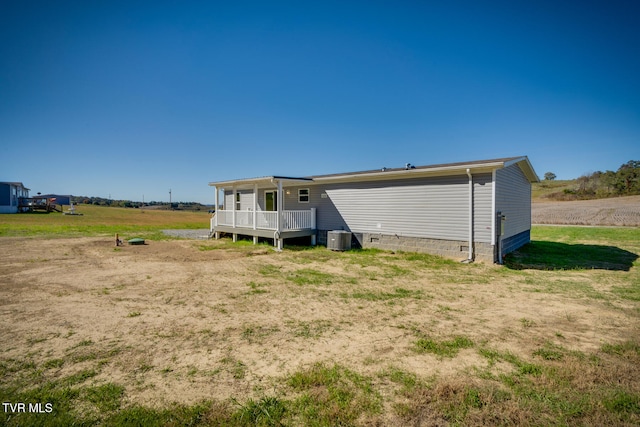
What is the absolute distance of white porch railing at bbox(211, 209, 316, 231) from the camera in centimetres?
1350

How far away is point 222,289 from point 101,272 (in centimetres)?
428

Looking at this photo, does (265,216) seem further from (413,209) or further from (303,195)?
(413,209)

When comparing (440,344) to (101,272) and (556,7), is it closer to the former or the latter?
(101,272)

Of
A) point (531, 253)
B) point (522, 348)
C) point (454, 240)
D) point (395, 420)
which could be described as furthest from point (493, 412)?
point (531, 253)

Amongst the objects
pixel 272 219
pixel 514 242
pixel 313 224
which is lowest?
pixel 514 242

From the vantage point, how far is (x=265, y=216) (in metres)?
14.2

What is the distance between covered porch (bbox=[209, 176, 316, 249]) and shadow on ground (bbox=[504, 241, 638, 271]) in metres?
8.46

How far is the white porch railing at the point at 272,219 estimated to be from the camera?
13500mm

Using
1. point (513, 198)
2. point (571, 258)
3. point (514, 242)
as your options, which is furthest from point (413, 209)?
point (571, 258)

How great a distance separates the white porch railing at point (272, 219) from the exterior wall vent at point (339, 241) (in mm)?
2010

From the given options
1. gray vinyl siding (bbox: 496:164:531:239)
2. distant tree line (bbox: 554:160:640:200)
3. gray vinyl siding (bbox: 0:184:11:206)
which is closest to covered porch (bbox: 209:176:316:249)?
gray vinyl siding (bbox: 496:164:531:239)

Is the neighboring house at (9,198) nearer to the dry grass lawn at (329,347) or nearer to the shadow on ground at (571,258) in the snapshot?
the dry grass lawn at (329,347)

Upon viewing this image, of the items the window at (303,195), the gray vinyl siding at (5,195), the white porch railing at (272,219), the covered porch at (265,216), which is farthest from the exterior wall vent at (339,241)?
the gray vinyl siding at (5,195)

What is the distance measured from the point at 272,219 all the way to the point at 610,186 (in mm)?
67057
